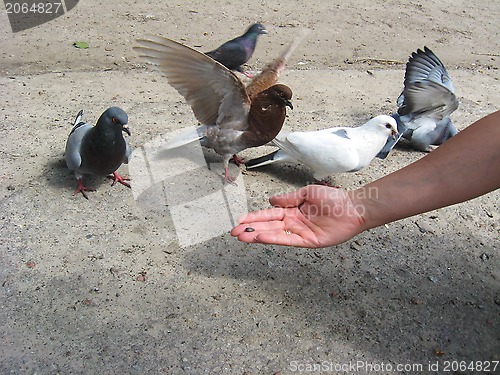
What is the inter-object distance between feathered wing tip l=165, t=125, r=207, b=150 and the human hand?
3.92 ft

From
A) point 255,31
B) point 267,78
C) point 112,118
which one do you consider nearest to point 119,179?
point 112,118

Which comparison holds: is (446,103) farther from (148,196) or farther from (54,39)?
(54,39)

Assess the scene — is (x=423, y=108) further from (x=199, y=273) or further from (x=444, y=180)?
(x=199, y=273)

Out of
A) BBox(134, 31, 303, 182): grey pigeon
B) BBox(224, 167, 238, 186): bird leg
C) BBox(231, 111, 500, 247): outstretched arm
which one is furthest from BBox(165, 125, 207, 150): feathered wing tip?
BBox(231, 111, 500, 247): outstretched arm

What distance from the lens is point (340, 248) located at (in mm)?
2648

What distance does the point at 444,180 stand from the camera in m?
1.83

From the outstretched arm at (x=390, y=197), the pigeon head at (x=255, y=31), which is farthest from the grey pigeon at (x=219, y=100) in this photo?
the pigeon head at (x=255, y=31)

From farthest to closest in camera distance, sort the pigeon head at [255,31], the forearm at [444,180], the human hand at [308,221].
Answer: the pigeon head at [255,31] → the human hand at [308,221] → the forearm at [444,180]

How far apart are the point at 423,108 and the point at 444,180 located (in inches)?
69.7

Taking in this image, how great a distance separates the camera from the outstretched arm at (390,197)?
1.78 m

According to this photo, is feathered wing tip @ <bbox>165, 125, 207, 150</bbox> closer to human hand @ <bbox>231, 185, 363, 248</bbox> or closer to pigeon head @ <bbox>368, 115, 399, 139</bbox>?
pigeon head @ <bbox>368, 115, 399, 139</bbox>

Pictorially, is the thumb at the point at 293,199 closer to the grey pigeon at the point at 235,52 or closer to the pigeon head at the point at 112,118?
the pigeon head at the point at 112,118

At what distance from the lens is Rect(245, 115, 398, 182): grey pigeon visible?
2.96 metres

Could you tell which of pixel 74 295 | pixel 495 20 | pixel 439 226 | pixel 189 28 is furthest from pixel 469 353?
pixel 495 20
